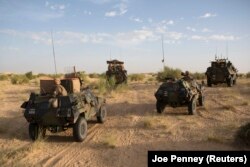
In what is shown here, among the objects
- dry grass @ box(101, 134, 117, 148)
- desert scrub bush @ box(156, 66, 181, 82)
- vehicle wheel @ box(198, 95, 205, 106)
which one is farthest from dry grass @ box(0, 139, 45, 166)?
desert scrub bush @ box(156, 66, 181, 82)

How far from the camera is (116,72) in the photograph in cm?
2892

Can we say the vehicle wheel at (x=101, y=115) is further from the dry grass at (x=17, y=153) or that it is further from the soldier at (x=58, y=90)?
the dry grass at (x=17, y=153)

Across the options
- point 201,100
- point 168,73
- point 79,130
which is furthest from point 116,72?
point 79,130

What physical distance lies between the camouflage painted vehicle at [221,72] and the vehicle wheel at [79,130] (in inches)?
707

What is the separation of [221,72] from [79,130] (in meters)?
18.5

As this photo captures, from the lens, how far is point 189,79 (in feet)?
55.0

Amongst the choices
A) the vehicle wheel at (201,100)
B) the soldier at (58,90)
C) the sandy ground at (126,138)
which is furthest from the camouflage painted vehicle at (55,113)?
the vehicle wheel at (201,100)

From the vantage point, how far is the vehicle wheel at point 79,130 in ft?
37.2

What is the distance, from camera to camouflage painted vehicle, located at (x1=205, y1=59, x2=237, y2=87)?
2778 cm

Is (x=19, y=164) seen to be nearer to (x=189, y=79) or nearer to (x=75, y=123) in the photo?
(x=75, y=123)

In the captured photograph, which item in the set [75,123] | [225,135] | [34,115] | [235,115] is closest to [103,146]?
[75,123]

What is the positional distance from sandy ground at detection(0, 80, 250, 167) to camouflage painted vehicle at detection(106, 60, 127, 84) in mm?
11618

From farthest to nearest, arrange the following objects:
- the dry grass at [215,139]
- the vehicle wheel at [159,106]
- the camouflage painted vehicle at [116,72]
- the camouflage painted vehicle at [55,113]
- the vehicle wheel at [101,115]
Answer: the camouflage painted vehicle at [116,72]
the vehicle wheel at [159,106]
the vehicle wheel at [101,115]
the camouflage painted vehicle at [55,113]
the dry grass at [215,139]

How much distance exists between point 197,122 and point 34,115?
5400 mm
